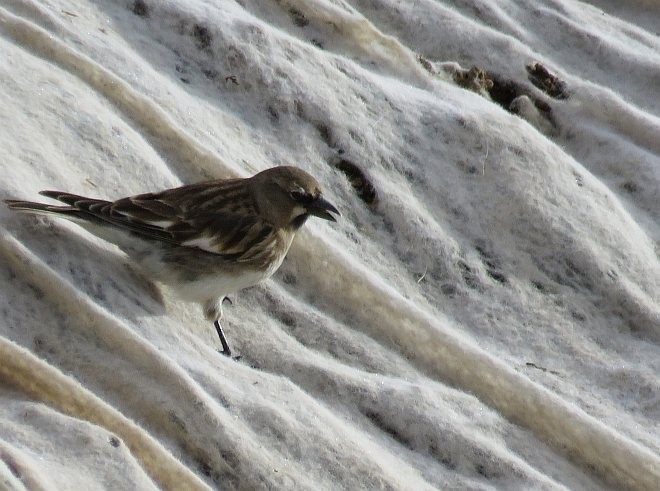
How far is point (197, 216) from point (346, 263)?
0.60 meters

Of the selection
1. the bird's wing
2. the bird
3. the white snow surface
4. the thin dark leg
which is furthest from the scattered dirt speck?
the thin dark leg

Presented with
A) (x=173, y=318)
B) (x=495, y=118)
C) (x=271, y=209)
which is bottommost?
(x=173, y=318)

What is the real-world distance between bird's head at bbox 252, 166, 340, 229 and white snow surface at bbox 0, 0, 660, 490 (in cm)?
13

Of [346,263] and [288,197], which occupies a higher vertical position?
[288,197]

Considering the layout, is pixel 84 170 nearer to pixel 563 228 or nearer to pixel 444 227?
pixel 444 227

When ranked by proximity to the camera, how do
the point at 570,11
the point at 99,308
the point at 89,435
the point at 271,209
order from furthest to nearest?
the point at 570,11 → the point at 271,209 → the point at 99,308 → the point at 89,435

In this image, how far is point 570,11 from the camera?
6.54 m

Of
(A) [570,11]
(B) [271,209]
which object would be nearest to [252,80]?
(B) [271,209]

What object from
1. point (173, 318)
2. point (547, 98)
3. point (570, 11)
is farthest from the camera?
point (570, 11)

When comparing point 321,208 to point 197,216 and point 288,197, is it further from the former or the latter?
point 197,216

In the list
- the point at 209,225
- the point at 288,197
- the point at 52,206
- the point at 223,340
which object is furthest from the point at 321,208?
the point at 52,206

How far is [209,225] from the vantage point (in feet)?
14.7

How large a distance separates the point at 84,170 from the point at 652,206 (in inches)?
102

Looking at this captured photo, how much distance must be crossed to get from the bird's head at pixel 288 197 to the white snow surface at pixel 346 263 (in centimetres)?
13
